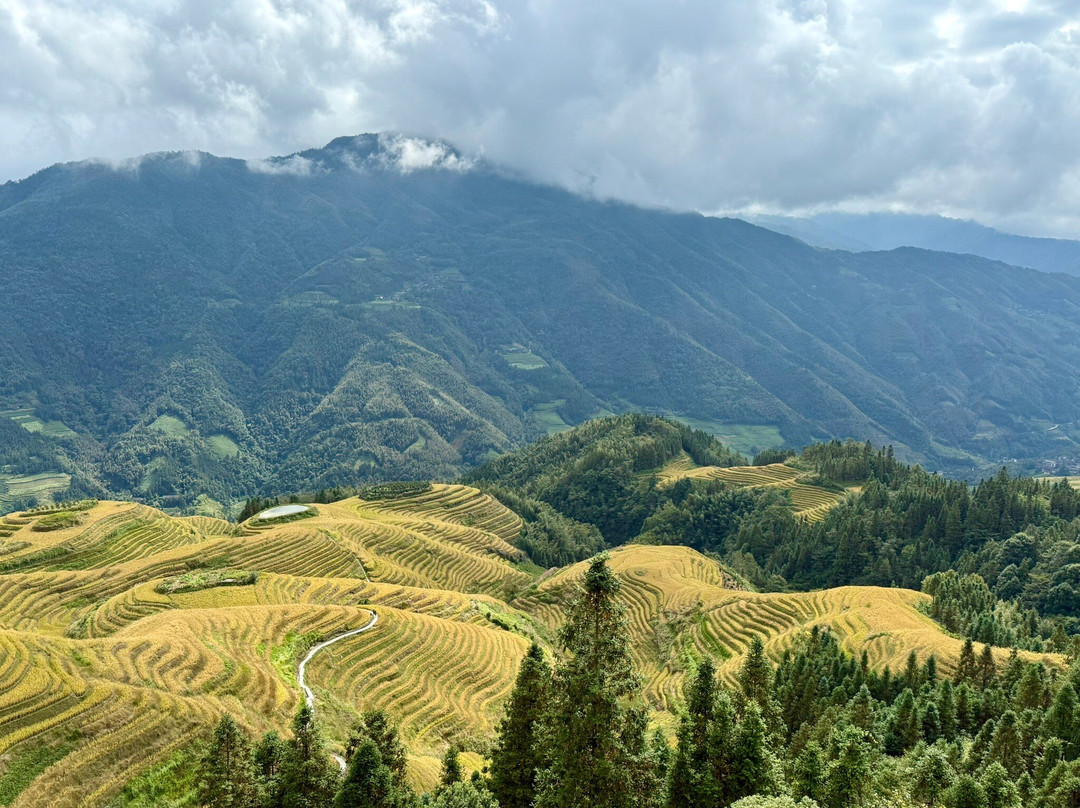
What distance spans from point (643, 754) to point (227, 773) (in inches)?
783

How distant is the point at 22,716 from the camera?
36.5 metres

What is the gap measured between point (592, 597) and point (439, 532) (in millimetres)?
117977

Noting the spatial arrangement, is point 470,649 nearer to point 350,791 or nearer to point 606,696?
point 350,791

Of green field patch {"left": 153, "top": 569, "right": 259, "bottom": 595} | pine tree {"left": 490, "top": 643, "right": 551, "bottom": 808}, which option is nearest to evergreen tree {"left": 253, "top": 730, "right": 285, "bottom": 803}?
pine tree {"left": 490, "top": 643, "right": 551, "bottom": 808}

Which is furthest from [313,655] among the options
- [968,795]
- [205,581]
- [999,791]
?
[999,791]

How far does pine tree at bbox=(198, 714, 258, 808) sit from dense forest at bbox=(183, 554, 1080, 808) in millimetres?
67

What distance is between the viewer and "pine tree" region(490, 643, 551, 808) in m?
31.7

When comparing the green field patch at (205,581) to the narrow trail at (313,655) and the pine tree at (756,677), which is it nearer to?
the narrow trail at (313,655)

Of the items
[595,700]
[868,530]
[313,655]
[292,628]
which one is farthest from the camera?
[868,530]

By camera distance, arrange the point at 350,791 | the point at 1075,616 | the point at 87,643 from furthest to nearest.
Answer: the point at 1075,616
the point at 87,643
the point at 350,791

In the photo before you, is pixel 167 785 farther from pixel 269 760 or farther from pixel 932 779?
pixel 932 779

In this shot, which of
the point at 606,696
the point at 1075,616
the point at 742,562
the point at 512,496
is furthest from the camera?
the point at 512,496

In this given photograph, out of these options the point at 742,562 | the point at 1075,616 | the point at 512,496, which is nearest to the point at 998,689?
the point at 1075,616

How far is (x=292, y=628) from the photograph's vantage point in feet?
201
